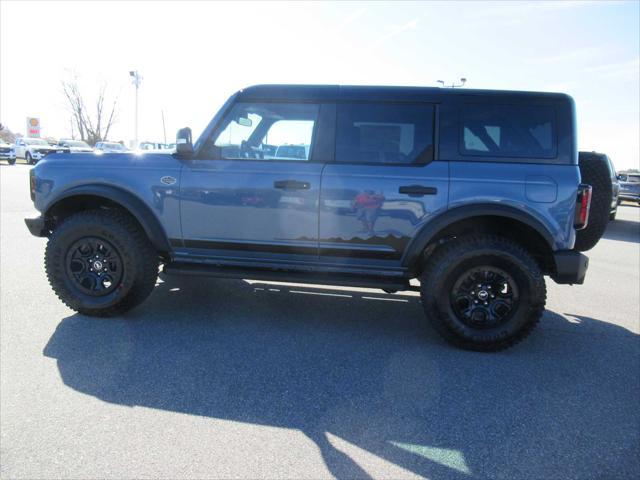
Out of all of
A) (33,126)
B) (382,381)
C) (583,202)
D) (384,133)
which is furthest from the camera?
(33,126)

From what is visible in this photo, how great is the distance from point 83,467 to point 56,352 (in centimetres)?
142

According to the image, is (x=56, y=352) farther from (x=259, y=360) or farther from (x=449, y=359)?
(x=449, y=359)

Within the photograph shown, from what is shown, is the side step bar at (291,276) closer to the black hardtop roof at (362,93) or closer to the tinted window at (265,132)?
the tinted window at (265,132)

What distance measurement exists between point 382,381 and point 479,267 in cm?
123

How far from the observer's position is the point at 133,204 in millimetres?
3816

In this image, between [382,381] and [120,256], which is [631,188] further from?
[120,256]

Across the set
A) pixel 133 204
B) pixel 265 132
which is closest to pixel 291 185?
pixel 265 132

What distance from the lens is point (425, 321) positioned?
13.9 feet

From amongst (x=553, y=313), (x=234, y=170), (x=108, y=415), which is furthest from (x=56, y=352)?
(x=553, y=313)

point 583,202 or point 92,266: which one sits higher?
point 583,202

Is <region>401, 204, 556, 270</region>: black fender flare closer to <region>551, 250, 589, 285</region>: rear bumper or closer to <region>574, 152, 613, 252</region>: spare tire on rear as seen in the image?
<region>551, 250, 589, 285</region>: rear bumper

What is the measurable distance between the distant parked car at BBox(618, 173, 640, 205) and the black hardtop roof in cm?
1747

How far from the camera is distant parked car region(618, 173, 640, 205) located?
1765 centimetres

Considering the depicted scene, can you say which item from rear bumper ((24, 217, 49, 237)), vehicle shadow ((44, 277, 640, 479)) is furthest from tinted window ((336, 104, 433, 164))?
rear bumper ((24, 217, 49, 237))
